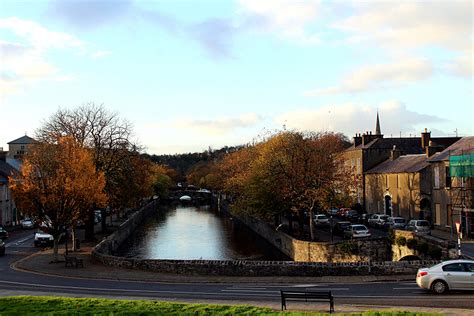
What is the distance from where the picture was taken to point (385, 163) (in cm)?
7294

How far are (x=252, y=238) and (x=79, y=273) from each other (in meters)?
36.5

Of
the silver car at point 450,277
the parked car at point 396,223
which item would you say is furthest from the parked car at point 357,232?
the silver car at point 450,277

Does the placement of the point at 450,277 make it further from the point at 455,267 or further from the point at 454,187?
the point at 454,187

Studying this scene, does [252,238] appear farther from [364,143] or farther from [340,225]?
[364,143]

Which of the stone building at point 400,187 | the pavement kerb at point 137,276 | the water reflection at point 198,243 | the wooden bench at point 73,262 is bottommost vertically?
the water reflection at point 198,243

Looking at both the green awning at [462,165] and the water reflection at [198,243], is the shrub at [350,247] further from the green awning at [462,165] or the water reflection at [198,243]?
the green awning at [462,165]

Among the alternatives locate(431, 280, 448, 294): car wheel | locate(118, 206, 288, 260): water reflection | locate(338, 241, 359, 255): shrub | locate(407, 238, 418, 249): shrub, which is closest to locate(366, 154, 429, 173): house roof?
locate(118, 206, 288, 260): water reflection

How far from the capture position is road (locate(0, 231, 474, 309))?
72.8ft

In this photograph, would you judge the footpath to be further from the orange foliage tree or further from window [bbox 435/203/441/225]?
window [bbox 435/203/441/225]

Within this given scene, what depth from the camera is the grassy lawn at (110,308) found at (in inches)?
684

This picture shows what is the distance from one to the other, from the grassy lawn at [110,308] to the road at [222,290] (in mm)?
4476

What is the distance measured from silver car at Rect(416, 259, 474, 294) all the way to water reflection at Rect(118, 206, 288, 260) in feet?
89.8

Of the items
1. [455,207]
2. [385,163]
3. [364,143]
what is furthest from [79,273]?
[364,143]

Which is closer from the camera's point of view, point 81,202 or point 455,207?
point 81,202
